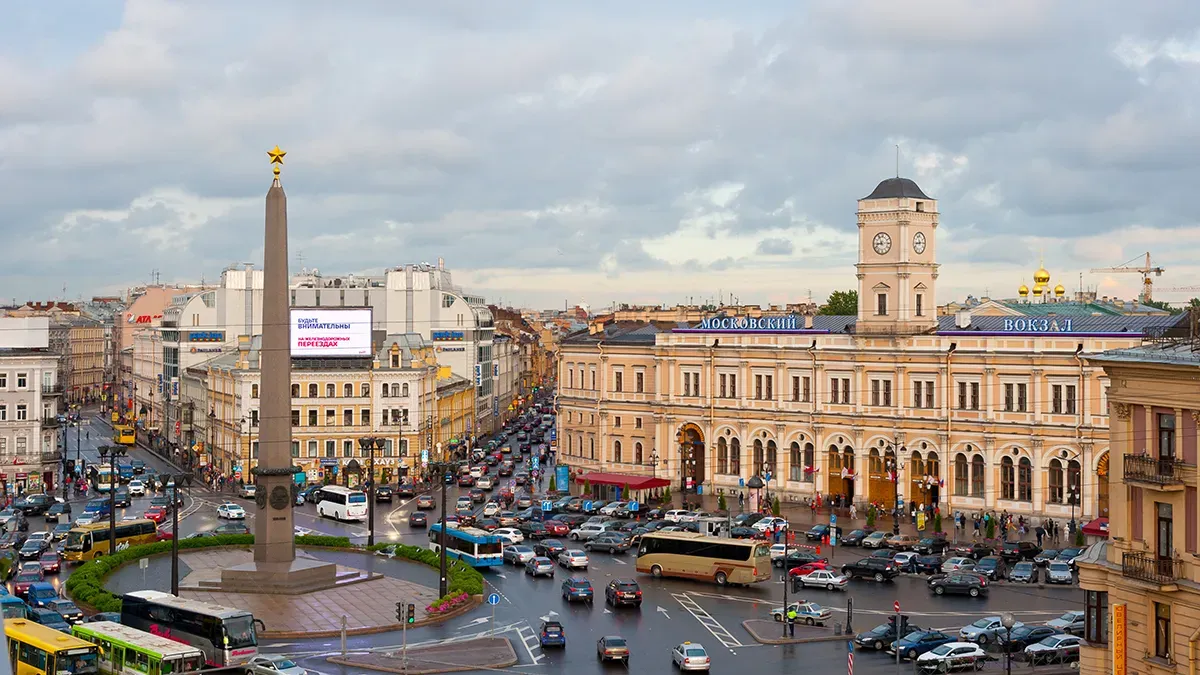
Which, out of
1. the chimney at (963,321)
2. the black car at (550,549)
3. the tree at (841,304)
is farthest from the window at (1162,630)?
the tree at (841,304)

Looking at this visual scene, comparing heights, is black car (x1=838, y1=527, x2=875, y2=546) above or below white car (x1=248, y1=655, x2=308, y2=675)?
below

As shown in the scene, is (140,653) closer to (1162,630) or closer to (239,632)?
(239,632)

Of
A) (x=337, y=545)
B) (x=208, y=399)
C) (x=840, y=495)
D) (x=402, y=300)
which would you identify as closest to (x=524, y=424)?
(x=402, y=300)

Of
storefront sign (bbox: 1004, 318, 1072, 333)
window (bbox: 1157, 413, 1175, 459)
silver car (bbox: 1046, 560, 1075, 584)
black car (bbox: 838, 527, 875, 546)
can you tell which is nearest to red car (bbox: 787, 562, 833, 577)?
silver car (bbox: 1046, 560, 1075, 584)

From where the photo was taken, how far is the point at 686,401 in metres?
84.6

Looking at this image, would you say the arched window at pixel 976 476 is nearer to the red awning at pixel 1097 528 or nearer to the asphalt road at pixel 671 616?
the red awning at pixel 1097 528

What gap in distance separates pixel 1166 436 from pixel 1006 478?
4206 cm

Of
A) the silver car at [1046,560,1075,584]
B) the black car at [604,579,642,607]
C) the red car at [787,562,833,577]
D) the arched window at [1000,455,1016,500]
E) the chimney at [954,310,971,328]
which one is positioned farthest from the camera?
the chimney at [954,310,971,328]

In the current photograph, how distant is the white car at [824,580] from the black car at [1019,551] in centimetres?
1103

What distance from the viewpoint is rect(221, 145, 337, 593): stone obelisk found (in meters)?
49.3

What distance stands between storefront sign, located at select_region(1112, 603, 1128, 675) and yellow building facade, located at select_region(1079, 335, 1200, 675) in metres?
0.02

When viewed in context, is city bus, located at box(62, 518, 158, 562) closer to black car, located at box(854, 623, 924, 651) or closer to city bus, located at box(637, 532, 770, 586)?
city bus, located at box(637, 532, 770, 586)

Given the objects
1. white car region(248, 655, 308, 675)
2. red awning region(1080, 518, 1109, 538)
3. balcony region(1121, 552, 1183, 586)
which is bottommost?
white car region(248, 655, 308, 675)

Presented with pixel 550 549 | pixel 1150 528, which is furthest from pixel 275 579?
pixel 1150 528
